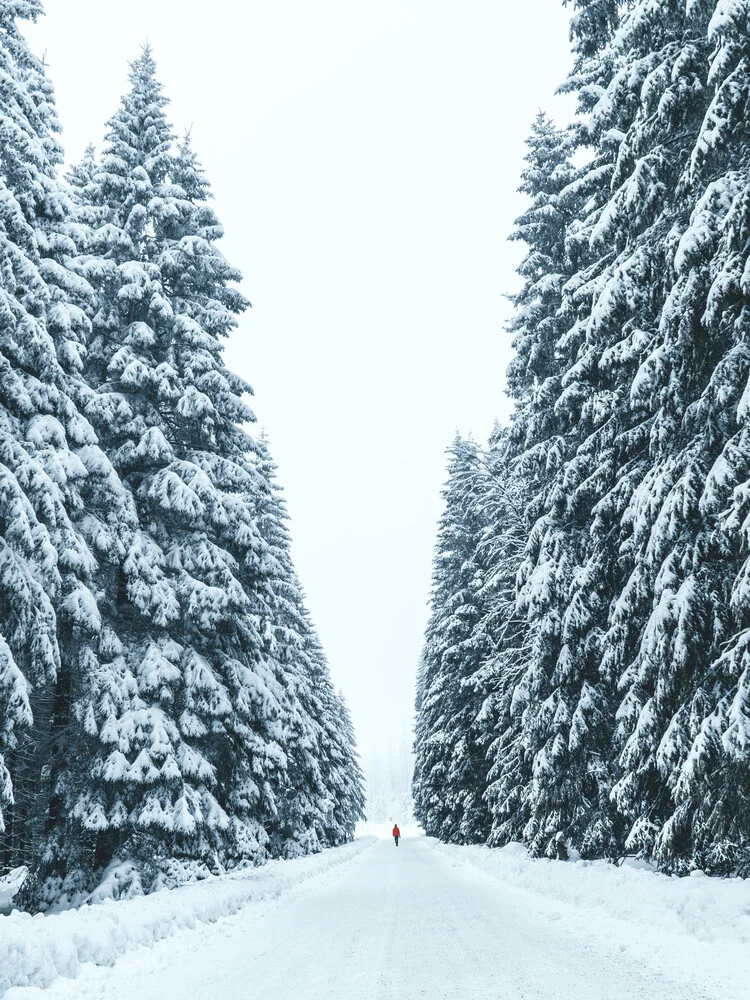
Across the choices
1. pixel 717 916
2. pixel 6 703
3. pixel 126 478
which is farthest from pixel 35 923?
pixel 126 478

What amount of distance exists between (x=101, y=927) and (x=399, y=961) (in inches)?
143

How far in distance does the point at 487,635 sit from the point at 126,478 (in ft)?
60.3

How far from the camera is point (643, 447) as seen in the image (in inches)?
534

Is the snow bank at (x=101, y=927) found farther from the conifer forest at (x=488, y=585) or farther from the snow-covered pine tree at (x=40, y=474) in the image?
the snow-covered pine tree at (x=40, y=474)

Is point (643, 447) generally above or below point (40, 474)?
above

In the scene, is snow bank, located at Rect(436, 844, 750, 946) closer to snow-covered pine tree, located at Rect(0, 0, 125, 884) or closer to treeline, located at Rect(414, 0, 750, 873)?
treeline, located at Rect(414, 0, 750, 873)

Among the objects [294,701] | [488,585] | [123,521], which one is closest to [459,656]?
[294,701]

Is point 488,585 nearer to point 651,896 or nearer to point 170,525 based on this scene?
point 170,525

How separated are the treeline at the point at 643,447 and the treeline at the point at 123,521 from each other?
716 centimetres

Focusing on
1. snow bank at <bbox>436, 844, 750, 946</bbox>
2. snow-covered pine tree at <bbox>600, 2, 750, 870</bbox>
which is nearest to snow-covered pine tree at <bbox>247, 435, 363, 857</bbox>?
snow bank at <bbox>436, 844, 750, 946</bbox>

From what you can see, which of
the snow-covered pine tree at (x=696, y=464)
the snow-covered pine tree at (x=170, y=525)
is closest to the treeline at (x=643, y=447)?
the snow-covered pine tree at (x=696, y=464)

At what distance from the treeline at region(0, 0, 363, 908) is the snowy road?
3089 millimetres

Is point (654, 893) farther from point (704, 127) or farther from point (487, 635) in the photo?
point (487, 635)

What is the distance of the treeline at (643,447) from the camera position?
30.5 feet
